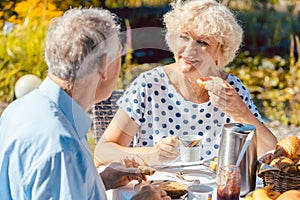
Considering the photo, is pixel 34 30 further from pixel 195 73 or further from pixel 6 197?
pixel 6 197

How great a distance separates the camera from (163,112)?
2646 mm

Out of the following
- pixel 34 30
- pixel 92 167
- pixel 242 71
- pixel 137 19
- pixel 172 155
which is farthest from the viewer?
pixel 137 19

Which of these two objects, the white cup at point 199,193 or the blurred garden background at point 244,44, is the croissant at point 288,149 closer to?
the white cup at point 199,193

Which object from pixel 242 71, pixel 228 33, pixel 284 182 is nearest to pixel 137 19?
pixel 242 71

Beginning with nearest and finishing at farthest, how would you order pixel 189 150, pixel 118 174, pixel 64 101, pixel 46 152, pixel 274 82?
pixel 46 152 → pixel 64 101 → pixel 118 174 → pixel 189 150 → pixel 274 82

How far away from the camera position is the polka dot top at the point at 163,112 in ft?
8.57

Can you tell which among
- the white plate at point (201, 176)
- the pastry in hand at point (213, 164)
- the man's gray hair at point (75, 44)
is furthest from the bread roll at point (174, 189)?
the man's gray hair at point (75, 44)

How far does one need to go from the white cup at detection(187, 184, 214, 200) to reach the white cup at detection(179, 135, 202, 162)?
38 centimetres

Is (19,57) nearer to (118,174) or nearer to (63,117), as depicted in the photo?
(118,174)

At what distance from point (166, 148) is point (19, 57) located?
8.91ft

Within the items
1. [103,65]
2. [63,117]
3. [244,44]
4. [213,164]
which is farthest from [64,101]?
[244,44]

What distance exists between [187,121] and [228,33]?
433 millimetres

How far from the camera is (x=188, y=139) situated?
231 centimetres

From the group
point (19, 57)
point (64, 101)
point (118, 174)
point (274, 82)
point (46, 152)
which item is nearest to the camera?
point (46, 152)
